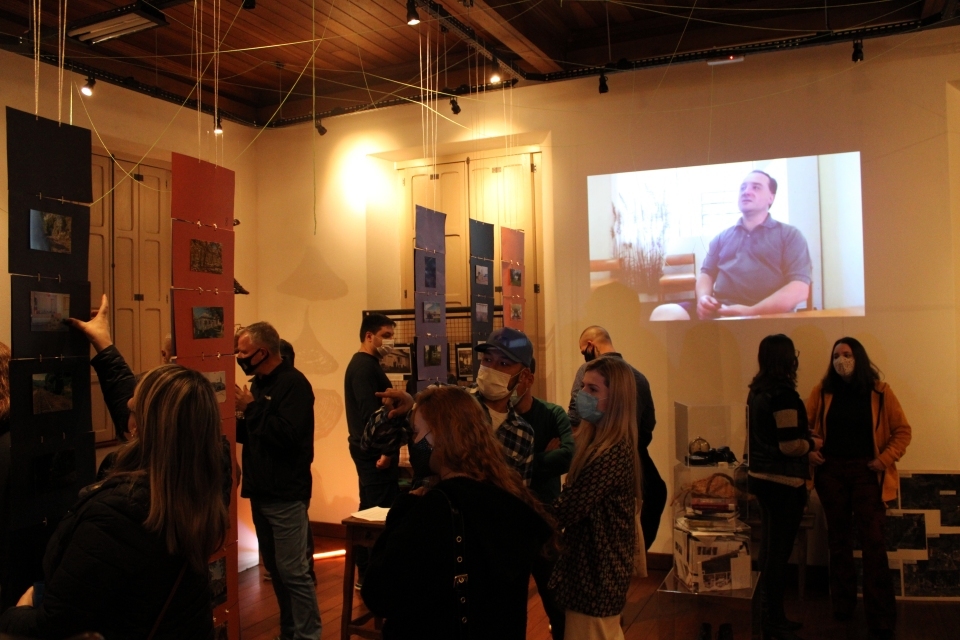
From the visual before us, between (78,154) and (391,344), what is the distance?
11.6 ft

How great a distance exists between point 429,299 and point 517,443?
236 centimetres

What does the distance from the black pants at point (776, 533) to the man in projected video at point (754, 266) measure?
68.1 inches

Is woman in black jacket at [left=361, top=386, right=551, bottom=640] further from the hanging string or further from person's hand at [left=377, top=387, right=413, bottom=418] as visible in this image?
the hanging string

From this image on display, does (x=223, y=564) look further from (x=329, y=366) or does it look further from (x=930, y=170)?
(x=930, y=170)

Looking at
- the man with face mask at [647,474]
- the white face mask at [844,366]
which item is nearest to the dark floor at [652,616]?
the man with face mask at [647,474]

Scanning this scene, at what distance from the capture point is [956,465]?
511 centimetres

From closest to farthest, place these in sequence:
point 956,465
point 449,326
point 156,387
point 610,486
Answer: point 156,387 → point 610,486 → point 956,465 → point 449,326

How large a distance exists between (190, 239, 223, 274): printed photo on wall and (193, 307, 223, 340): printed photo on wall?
190mm

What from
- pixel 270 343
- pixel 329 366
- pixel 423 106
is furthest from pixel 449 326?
pixel 270 343

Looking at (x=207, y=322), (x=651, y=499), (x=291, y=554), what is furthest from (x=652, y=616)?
(x=207, y=322)

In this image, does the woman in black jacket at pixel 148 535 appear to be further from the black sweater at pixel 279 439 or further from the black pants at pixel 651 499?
the black pants at pixel 651 499

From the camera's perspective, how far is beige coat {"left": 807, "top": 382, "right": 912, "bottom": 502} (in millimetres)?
4555

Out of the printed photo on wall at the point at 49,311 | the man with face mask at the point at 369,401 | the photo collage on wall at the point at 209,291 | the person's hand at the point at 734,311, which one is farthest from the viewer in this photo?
the person's hand at the point at 734,311

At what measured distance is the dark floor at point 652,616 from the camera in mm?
4332
